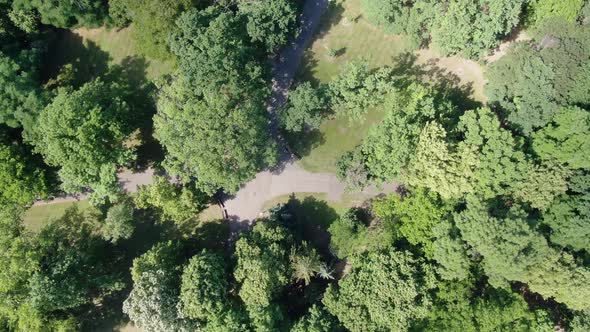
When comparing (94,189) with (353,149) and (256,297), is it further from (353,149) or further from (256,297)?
(353,149)

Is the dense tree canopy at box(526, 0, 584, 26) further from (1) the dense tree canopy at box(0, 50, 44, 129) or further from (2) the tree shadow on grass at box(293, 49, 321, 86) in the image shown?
(1) the dense tree canopy at box(0, 50, 44, 129)

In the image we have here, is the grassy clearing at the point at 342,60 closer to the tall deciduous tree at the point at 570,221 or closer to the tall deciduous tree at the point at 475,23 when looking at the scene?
the tall deciduous tree at the point at 475,23

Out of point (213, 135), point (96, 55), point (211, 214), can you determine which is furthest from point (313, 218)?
point (96, 55)

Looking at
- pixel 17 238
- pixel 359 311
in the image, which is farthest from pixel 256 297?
pixel 17 238

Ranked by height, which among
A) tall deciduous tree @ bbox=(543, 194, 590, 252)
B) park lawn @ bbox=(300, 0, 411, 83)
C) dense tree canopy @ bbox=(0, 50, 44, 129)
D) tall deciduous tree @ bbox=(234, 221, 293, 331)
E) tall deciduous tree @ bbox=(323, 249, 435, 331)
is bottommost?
tall deciduous tree @ bbox=(543, 194, 590, 252)

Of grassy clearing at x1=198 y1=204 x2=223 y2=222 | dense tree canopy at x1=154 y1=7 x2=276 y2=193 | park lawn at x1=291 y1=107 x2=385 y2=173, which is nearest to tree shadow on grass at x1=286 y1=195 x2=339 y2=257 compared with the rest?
park lawn at x1=291 y1=107 x2=385 y2=173

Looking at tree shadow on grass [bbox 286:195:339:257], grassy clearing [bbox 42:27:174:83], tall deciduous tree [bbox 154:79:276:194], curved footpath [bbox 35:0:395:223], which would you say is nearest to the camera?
tall deciduous tree [bbox 154:79:276:194]
